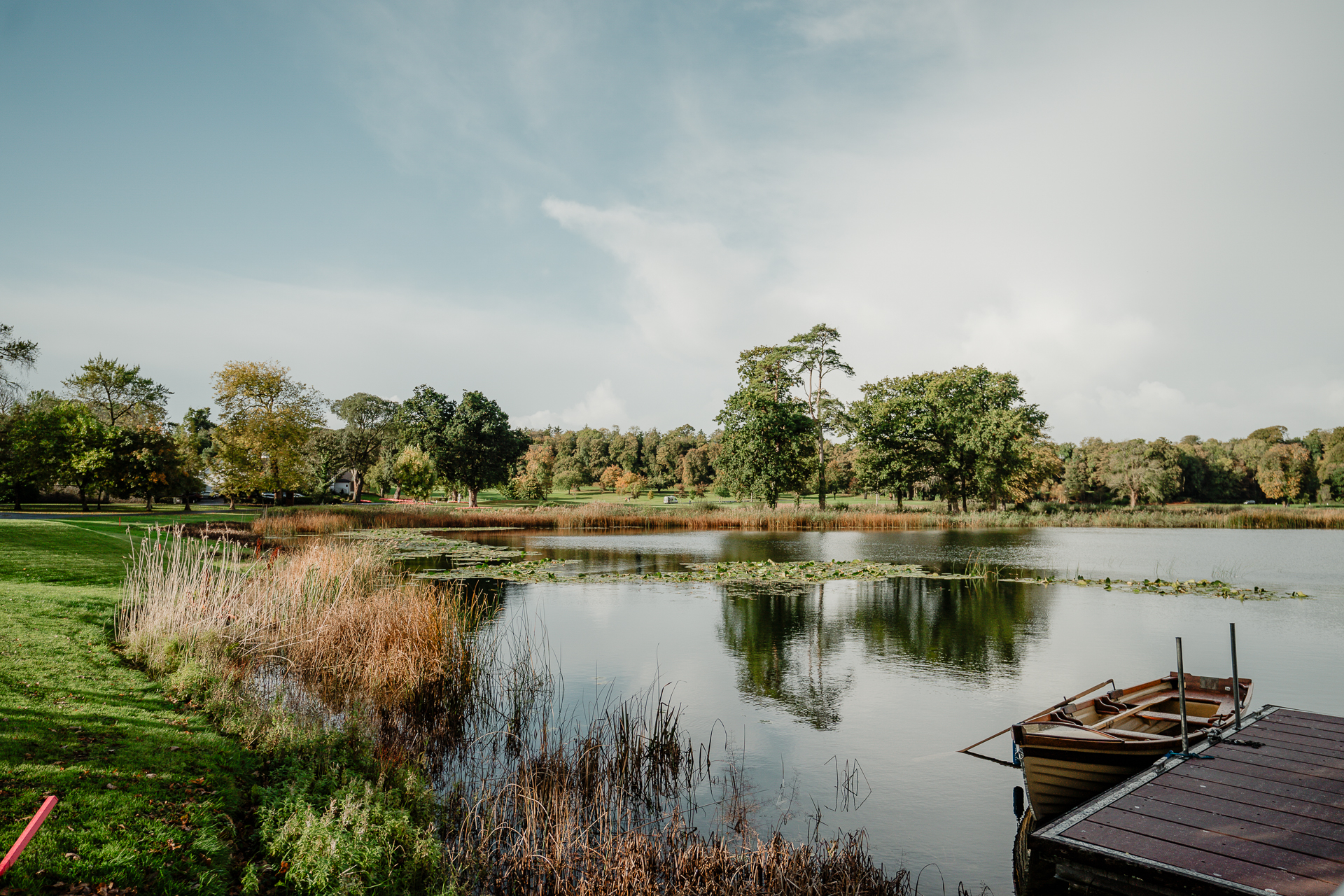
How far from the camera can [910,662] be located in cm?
1391

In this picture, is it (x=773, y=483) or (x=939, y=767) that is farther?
(x=773, y=483)

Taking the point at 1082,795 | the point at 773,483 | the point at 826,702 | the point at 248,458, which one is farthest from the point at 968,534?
the point at 248,458

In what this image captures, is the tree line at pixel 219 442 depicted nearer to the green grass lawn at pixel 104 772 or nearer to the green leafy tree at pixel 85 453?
the green leafy tree at pixel 85 453

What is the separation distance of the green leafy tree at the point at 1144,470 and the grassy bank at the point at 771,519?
21.3 meters

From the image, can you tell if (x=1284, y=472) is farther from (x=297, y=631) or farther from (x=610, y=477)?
(x=297, y=631)

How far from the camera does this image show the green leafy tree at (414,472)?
62344mm

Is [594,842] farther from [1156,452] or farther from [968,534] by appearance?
[1156,452]

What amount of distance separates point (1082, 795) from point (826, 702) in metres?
4.67

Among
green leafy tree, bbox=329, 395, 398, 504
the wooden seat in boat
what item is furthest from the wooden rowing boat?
green leafy tree, bbox=329, 395, 398, 504

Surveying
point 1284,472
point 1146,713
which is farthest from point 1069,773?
point 1284,472

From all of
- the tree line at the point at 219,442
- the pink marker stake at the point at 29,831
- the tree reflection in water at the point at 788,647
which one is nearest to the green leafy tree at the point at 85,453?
the tree line at the point at 219,442

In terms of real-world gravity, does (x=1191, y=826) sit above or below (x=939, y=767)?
above

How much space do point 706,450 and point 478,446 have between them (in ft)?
135

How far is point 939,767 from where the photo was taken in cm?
888
